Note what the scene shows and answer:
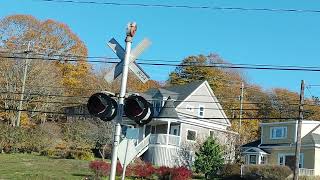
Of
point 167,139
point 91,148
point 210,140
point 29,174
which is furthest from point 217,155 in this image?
point 29,174

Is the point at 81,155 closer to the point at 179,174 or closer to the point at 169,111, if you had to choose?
the point at 169,111

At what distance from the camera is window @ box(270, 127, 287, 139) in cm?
5344

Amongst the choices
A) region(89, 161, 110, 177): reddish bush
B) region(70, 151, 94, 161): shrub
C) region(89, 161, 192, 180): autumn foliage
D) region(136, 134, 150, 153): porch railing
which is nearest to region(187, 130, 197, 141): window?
region(136, 134, 150, 153): porch railing

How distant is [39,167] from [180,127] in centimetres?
1877

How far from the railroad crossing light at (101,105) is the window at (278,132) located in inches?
1736

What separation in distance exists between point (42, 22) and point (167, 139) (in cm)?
2657

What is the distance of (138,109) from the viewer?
36.0 ft

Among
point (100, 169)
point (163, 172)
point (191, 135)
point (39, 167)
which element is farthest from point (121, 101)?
point (191, 135)

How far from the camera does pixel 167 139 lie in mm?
50094

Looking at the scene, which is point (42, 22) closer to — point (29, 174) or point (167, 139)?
point (167, 139)

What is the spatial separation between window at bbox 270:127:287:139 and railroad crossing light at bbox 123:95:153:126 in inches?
1733

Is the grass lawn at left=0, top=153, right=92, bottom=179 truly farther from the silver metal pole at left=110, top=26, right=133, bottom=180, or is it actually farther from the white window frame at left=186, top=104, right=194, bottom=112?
the silver metal pole at left=110, top=26, right=133, bottom=180

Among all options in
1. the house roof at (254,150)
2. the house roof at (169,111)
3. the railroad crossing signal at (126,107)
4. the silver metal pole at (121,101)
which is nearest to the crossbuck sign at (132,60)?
the silver metal pole at (121,101)

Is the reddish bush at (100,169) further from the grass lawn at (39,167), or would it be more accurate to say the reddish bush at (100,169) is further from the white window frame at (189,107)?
the white window frame at (189,107)
